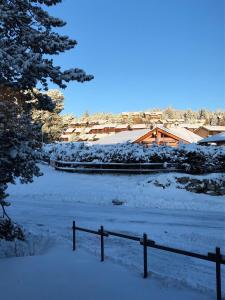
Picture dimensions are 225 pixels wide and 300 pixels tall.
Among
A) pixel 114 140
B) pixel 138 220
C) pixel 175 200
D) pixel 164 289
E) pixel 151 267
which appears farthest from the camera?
pixel 114 140

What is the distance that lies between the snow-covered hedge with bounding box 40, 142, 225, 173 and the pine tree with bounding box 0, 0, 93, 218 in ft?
51.6

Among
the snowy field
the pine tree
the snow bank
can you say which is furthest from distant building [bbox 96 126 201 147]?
the pine tree

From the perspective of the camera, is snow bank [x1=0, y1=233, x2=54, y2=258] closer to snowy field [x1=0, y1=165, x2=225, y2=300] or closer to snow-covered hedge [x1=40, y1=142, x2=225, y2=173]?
snowy field [x1=0, y1=165, x2=225, y2=300]

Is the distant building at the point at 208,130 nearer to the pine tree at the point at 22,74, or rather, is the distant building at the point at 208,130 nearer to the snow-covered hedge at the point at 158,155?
the snow-covered hedge at the point at 158,155

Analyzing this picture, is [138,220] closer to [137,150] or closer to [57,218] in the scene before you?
[57,218]

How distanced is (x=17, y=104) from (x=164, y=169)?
57.4ft

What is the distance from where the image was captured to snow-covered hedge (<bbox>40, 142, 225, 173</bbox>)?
26641 mm

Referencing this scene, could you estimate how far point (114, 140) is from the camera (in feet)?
154

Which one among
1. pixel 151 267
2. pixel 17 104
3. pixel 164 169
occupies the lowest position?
pixel 151 267

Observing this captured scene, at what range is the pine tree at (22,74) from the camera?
10.7 metres

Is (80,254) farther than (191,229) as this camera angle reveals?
No

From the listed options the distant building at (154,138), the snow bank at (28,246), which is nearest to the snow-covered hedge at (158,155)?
the distant building at (154,138)

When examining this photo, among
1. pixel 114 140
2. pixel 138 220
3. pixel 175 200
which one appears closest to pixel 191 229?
pixel 138 220

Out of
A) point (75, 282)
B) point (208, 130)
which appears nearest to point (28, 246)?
point (75, 282)
